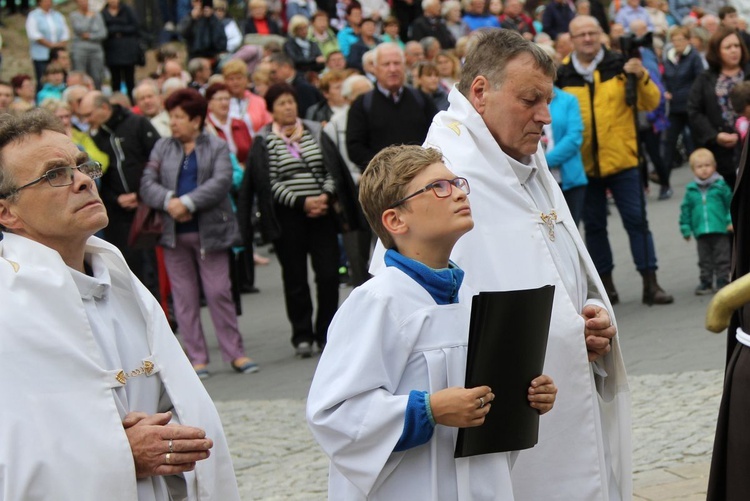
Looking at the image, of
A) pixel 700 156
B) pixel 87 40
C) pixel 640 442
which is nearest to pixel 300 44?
pixel 87 40

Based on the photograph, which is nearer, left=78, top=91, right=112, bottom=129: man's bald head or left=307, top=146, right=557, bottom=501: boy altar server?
left=307, top=146, right=557, bottom=501: boy altar server

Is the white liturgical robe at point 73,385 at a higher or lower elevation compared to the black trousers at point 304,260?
higher

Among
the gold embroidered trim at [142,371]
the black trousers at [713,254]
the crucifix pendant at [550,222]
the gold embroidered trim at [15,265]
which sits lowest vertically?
the black trousers at [713,254]

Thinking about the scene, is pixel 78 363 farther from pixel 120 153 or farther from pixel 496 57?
pixel 120 153

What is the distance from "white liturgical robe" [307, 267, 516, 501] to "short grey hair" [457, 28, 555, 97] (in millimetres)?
1062

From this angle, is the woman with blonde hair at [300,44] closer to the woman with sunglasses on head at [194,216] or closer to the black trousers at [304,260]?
the black trousers at [304,260]

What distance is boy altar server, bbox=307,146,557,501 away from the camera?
354cm

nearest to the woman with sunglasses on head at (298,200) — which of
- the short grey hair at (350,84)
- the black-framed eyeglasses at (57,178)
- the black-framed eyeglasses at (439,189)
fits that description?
the short grey hair at (350,84)

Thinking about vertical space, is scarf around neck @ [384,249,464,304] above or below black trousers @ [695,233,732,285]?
above

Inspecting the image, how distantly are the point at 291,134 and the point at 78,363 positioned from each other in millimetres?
7021

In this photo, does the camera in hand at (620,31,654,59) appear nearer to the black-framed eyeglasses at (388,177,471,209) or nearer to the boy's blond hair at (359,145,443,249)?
the boy's blond hair at (359,145,443,249)

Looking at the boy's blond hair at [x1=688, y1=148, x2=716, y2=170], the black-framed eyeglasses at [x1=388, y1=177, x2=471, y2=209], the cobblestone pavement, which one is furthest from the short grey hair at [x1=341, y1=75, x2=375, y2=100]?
the black-framed eyeglasses at [x1=388, y1=177, x2=471, y2=209]

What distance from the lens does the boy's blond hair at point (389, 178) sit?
3.81 meters

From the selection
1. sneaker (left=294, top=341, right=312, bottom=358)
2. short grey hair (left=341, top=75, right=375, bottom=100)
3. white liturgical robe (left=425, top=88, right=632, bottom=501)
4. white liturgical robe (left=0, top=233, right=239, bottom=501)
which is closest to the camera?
white liturgical robe (left=0, top=233, right=239, bottom=501)
